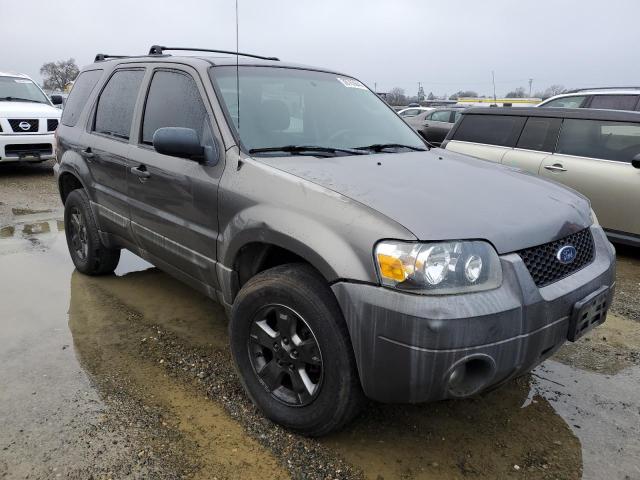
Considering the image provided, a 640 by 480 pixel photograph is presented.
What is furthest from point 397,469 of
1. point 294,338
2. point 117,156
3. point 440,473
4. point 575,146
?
point 575,146

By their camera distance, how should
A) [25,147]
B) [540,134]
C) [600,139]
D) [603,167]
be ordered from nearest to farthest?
[603,167] < [600,139] < [540,134] < [25,147]

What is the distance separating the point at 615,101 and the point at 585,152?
277cm

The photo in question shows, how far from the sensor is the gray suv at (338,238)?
209 centimetres

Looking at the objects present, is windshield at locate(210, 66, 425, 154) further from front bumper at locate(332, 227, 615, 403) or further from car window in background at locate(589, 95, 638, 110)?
car window in background at locate(589, 95, 638, 110)

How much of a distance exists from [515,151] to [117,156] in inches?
177

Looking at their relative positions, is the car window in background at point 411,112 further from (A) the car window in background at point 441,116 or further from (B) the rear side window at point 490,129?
(B) the rear side window at point 490,129

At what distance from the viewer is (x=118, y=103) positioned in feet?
13.3

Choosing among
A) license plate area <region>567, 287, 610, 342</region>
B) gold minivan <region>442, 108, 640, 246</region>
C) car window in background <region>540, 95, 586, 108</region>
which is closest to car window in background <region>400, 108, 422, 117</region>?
car window in background <region>540, 95, 586, 108</region>

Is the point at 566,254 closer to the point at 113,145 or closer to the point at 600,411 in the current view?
the point at 600,411

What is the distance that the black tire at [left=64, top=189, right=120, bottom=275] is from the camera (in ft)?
14.5

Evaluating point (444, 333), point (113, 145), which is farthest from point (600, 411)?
point (113, 145)

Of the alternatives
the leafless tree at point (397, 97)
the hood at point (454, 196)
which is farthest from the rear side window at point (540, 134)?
the leafless tree at point (397, 97)

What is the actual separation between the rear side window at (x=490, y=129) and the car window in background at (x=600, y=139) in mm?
593


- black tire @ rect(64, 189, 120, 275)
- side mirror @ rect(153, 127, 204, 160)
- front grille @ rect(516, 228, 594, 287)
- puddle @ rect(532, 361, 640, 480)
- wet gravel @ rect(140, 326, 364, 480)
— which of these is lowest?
puddle @ rect(532, 361, 640, 480)
